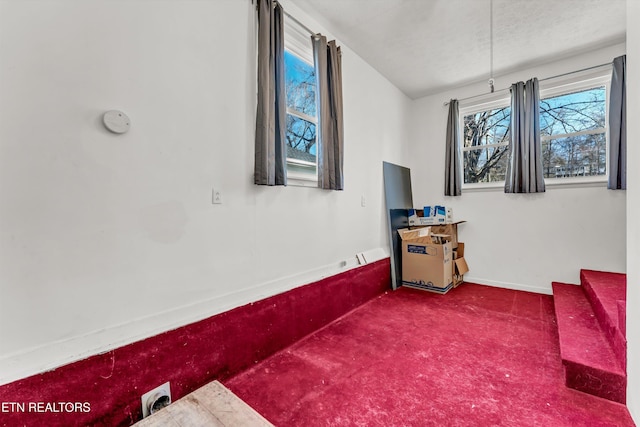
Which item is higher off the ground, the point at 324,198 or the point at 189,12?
the point at 189,12

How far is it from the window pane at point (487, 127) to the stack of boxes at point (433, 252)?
1178 millimetres

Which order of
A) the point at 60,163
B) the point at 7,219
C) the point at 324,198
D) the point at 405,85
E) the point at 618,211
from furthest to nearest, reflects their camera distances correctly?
the point at 405,85 → the point at 618,211 → the point at 324,198 → the point at 60,163 → the point at 7,219

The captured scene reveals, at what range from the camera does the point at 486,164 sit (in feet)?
13.0

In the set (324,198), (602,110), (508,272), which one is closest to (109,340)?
(324,198)

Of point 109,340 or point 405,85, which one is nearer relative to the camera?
Result: point 109,340

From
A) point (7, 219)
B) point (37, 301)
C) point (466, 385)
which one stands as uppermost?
point (7, 219)

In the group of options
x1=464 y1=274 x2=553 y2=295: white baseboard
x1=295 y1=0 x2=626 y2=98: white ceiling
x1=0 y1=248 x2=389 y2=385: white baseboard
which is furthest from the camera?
x1=464 y1=274 x2=553 y2=295: white baseboard

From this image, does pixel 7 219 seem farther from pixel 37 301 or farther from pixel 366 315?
pixel 366 315

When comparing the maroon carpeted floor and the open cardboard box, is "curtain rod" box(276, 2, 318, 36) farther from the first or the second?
the maroon carpeted floor

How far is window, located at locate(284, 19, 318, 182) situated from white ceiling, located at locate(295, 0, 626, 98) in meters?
0.30

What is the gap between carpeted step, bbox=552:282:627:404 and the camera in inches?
60.6

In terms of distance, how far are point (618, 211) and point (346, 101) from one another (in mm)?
3316

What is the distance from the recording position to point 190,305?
5.46ft
